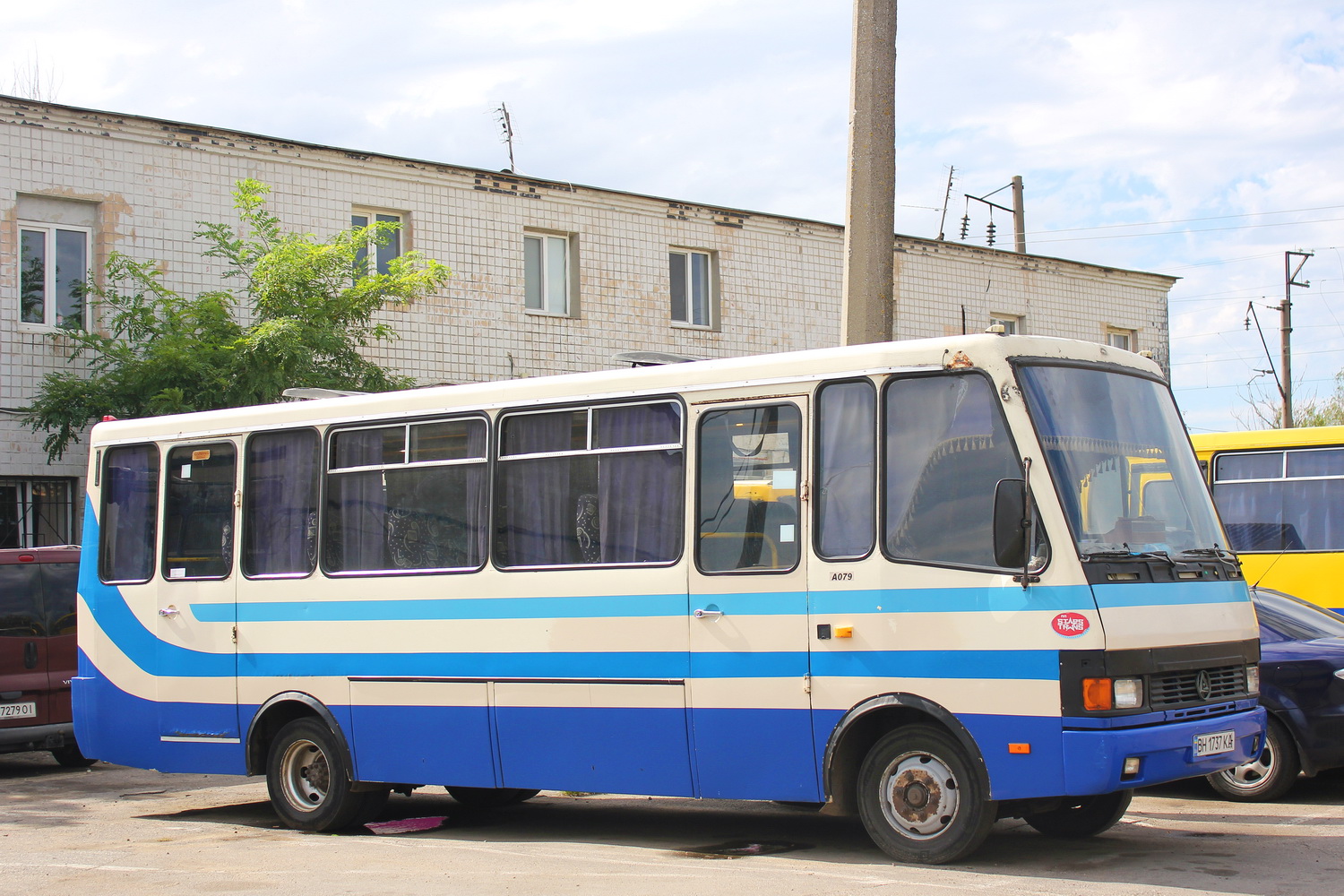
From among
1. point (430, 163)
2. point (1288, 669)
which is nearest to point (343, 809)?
point (1288, 669)

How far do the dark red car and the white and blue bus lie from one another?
323 cm

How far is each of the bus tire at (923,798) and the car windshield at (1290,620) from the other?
12.6ft

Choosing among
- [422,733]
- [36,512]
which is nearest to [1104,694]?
[422,733]

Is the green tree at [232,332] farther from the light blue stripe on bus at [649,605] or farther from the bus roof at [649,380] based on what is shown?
the light blue stripe on bus at [649,605]

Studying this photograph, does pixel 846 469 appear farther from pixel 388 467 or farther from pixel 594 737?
pixel 388 467

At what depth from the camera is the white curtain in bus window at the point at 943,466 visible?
294 inches

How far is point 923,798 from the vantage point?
7.62 m

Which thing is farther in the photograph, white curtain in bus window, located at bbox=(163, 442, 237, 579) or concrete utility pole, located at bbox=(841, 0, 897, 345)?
concrete utility pole, located at bbox=(841, 0, 897, 345)

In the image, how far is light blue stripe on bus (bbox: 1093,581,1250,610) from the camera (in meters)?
7.20

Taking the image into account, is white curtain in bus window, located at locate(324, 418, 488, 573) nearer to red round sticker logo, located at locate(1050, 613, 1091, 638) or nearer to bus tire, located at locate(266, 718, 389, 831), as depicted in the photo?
bus tire, located at locate(266, 718, 389, 831)

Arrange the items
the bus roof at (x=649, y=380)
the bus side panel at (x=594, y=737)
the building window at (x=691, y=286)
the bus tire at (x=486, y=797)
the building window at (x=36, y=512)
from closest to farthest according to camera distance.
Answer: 1. the bus roof at (x=649, y=380)
2. the bus side panel at (x=594, y=737)
3. the bus tire at (x=486, y=797)
4. the building window at (x=36, y=512)
5. the building window at (x=691, y=286)

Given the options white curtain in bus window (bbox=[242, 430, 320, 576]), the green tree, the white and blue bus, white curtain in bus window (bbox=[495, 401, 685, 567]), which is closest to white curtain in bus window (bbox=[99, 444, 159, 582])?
the white and blue bus

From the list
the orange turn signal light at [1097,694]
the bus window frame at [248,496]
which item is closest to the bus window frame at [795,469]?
the orange turn signal light at [1097,694]

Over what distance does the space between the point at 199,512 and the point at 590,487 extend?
3592mm
